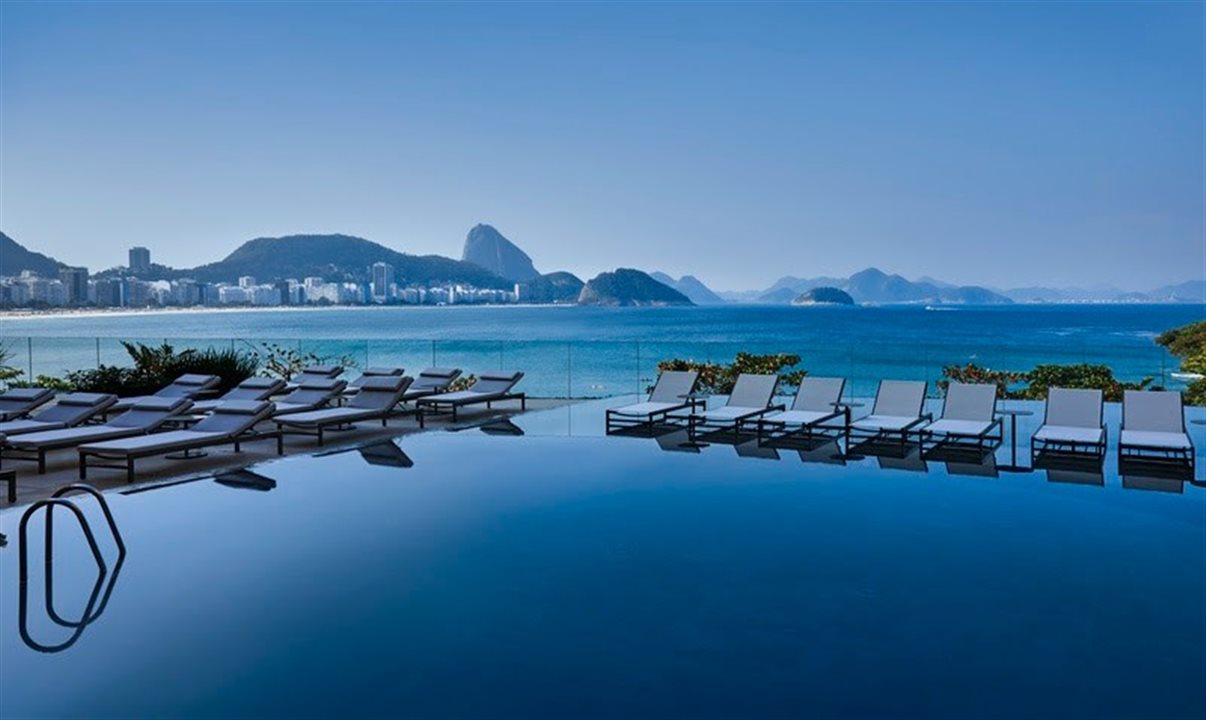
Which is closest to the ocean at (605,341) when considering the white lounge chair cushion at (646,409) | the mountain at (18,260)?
the white lounge chair cushion at (646,409)

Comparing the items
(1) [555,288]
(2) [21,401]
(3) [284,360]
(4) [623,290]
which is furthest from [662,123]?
(1) [555,288]

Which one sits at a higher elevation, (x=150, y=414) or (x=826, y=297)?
(x=826, y=297)

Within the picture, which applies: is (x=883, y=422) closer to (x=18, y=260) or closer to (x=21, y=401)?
(x=21, y=401)

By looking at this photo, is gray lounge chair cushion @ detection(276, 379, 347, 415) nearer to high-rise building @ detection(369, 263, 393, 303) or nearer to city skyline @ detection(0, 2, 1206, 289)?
city skyline @ detection(0, 2, 1206, 289)

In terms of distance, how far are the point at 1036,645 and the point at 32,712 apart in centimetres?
410

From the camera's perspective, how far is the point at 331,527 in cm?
636

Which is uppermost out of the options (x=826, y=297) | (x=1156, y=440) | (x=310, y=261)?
(x=310, y=261)

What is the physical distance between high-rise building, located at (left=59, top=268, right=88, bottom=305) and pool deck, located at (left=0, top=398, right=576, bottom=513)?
157 ft

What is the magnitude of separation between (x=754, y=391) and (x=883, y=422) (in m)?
1.74

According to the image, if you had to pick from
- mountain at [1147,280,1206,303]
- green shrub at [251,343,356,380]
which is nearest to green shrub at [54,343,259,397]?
green shrub at [251,343,356,380]

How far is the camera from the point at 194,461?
825cm

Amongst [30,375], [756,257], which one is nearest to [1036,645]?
[30,375]

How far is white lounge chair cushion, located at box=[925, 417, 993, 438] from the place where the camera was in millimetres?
8664

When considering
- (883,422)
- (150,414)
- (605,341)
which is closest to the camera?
(150,414)
